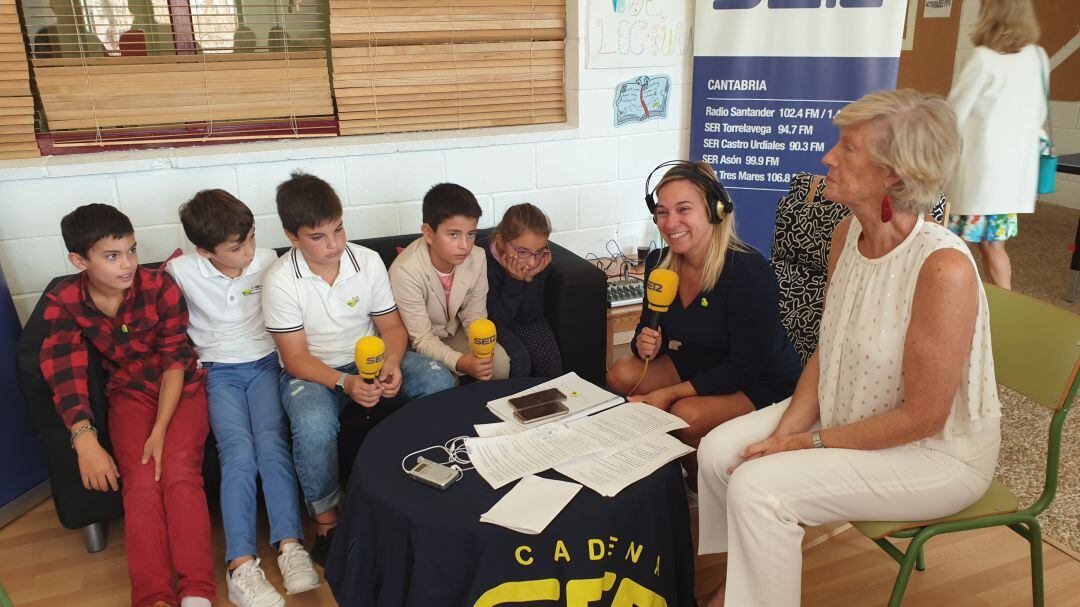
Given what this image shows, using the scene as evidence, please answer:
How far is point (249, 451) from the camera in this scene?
2.45 meters

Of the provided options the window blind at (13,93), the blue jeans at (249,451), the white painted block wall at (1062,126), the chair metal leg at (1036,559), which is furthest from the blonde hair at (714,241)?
the white painted block wall at (1062,126)

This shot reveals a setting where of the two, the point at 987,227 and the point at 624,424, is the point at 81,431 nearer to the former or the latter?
the point at 624,424

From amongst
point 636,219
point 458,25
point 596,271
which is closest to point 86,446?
point 596,271

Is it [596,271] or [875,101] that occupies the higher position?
[875,101]

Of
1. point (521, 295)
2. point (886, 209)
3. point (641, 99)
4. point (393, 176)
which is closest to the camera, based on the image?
point (886, 209)

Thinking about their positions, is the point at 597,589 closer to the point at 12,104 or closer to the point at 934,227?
the point at 934,227

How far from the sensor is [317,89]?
3.29m

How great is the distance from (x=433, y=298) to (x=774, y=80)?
1900 millimetres

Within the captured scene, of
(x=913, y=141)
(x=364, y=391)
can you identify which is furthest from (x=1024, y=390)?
(x=364, y=391)

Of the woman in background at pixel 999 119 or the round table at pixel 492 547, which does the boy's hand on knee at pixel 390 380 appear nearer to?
the round table at pixel 492 547

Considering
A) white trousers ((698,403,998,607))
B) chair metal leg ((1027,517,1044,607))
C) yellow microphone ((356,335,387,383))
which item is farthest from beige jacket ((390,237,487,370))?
chair metal leg ((1027,517,1044,607))

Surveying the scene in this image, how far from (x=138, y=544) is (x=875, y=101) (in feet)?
7.44

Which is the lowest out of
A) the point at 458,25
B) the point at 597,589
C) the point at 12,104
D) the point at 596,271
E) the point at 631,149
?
the point at 597,589

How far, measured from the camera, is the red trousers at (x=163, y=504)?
219 centimetres
